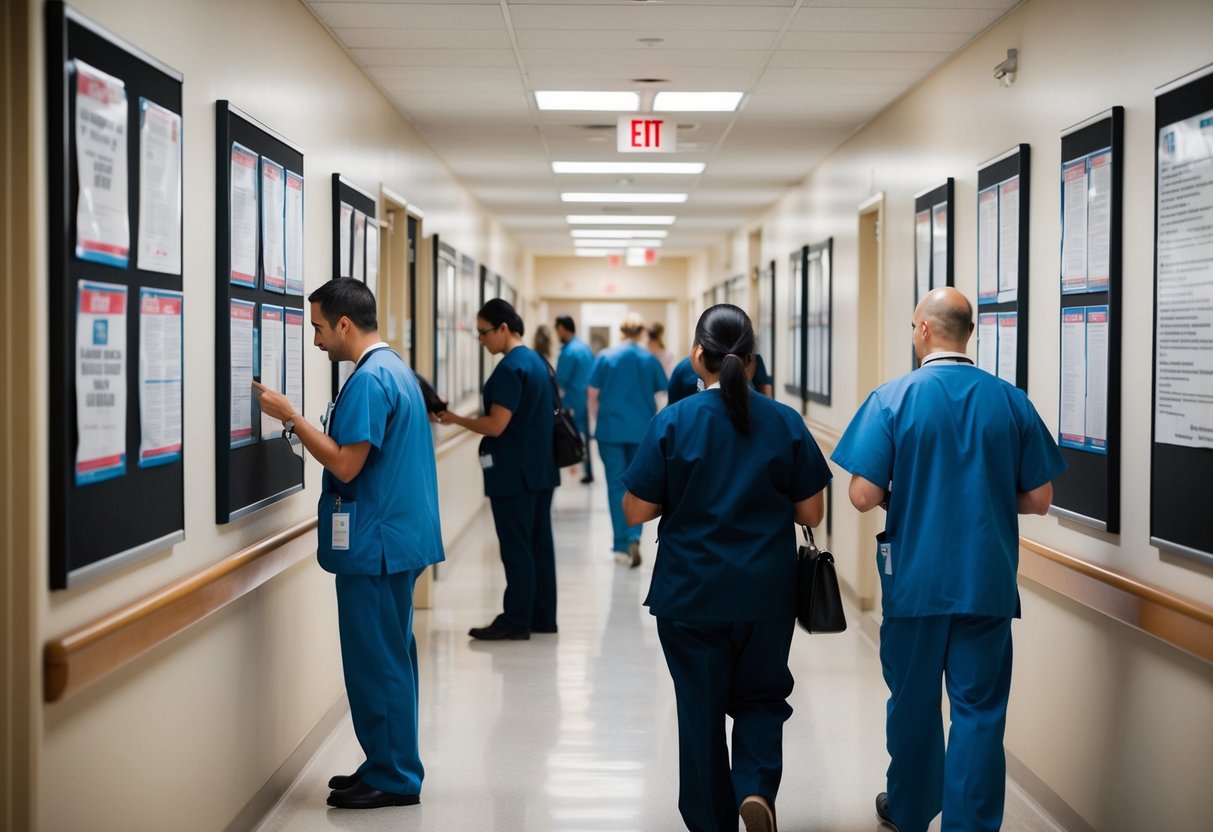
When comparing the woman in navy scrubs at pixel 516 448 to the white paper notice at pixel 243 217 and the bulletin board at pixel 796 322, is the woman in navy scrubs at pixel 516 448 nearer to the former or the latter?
the white paper notice at pixel 243 217

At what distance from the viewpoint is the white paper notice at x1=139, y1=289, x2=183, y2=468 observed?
→ 8.77ft

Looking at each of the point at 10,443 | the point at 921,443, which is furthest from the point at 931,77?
the point at 10,443

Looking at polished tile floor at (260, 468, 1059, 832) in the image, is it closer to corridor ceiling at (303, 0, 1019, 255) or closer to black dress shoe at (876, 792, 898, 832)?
black dress shoe at (876, 792, 898, 832)

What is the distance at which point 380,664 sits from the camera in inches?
145

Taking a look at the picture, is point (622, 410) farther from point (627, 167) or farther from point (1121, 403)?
point (1121, 403)

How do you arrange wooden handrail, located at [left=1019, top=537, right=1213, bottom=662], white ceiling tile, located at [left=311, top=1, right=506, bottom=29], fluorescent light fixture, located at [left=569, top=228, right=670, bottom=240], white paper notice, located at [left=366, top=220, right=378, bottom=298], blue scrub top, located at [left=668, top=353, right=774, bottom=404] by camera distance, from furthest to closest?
fluorescent light fixture, located at [left=569, top=228, right=670, bottom=240]
blue scrub top, located at [left=668, top=353, right=774, bottom=404]
white paper notice, located at [left=366, top=220, right=378, bottom=298]
white ceiling tile, located at [left=311, top=1, right=506, bottom=29]
wooden handrail, located at [left=1019, top=537, right=1213, bottom=662]

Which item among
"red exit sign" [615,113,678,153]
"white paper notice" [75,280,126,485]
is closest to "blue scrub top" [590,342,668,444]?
"red exit sign" [615,113,678,153]

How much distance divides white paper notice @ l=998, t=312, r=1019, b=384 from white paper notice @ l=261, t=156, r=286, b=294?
2.38m

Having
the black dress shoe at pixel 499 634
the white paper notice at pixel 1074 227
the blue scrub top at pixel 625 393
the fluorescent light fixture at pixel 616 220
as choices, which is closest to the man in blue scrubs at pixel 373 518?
the white paper notice at pixel 1074 227

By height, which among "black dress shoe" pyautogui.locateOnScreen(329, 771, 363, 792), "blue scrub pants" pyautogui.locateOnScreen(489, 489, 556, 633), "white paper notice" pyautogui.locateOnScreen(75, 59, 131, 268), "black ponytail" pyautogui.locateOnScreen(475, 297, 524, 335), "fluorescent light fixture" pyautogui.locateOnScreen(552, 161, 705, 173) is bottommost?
"black dress shoe" pyautogui.locateOnScreen(329, 771, 363, 792)

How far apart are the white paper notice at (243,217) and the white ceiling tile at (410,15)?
3.45ft

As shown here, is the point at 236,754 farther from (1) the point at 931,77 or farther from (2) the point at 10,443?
(1) the point at 931,77

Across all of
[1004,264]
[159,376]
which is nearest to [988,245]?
[1004,264]

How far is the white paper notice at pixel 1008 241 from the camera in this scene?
416cm
